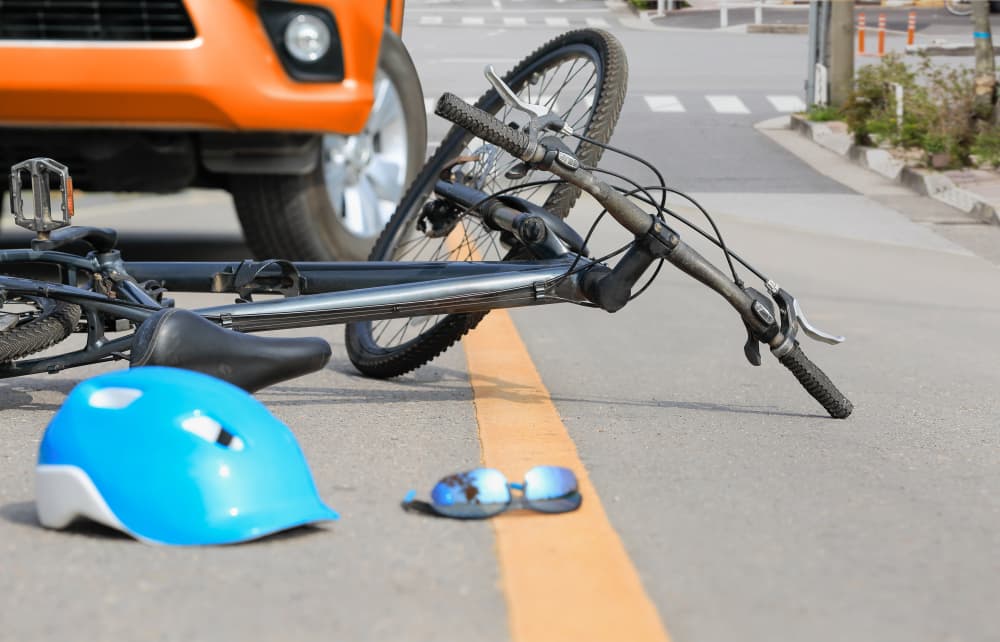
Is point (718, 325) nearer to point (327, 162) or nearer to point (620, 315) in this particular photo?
point (620, 315)

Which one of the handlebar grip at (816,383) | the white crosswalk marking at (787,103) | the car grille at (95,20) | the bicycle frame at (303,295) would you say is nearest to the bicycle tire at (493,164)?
the bicycle frame at (303,295)

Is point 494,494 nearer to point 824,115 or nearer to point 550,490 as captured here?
point 550,490

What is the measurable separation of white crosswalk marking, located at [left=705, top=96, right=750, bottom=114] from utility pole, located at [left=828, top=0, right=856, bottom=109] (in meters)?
1.78

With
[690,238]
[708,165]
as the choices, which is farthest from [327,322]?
[708,165]

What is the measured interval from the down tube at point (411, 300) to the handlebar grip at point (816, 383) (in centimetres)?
55

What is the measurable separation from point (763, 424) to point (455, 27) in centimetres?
3337

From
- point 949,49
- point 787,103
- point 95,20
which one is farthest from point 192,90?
point 949,49

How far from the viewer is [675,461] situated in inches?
Answer: 148

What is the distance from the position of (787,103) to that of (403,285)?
17.8 meters

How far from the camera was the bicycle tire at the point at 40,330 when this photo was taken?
4039 millimetres

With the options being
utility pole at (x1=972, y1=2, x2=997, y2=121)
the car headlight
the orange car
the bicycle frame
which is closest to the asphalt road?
the bicycle frame

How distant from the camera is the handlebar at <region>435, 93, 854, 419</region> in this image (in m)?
3.85

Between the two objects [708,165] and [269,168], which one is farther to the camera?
[708,165]

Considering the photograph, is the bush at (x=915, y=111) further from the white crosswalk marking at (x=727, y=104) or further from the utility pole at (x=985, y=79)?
the white crosswalk marking at (x=727, y=104)
